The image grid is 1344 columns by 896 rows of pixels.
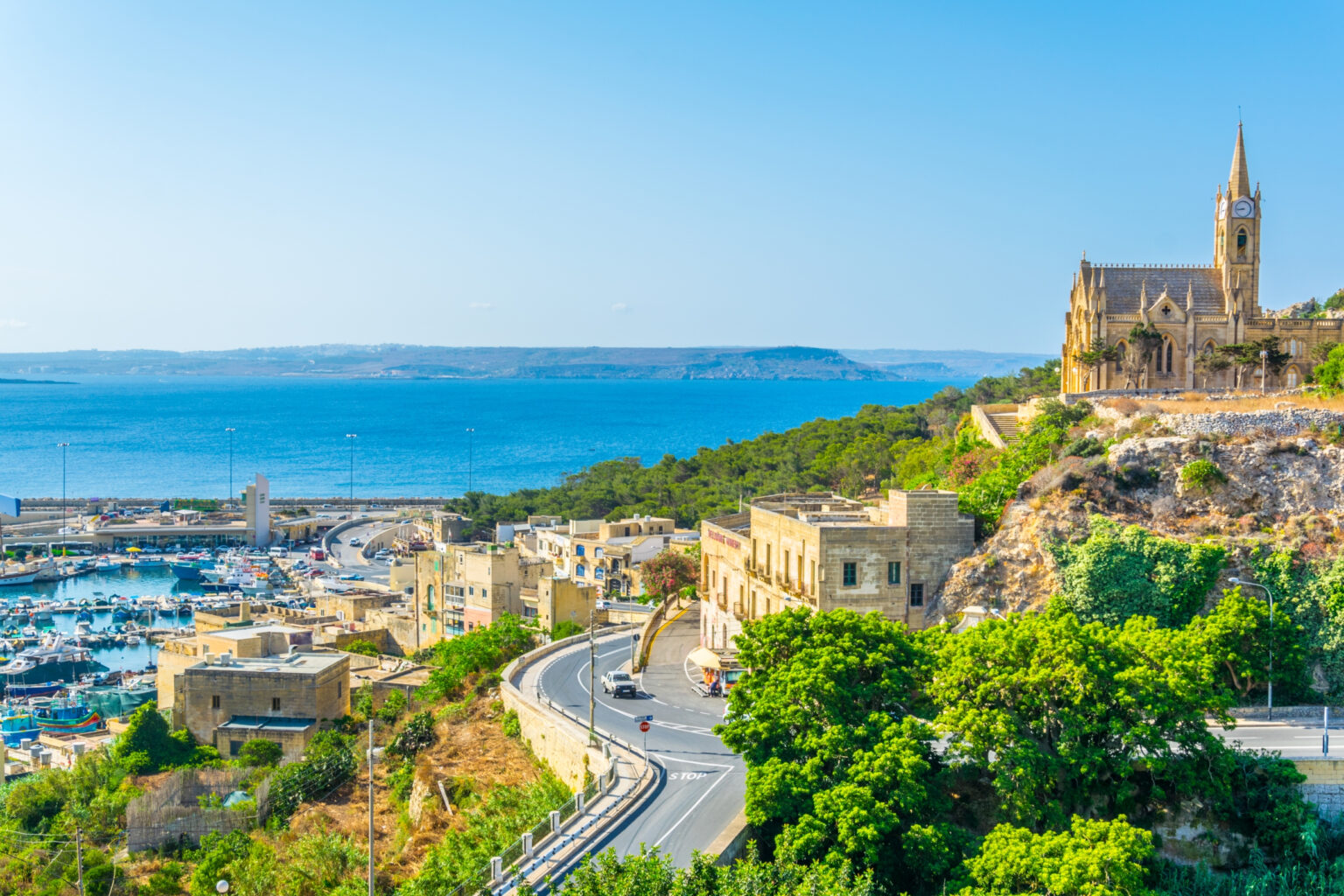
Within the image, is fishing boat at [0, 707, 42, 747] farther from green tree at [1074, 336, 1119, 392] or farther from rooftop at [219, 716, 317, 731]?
green tree at [1074, 336, 1119, 392]

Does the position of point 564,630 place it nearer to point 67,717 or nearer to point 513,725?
point 513,725

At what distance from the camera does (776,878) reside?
24.3 meters

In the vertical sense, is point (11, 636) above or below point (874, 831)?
below

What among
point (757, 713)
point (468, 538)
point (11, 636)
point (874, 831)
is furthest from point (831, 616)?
point (468, 538)

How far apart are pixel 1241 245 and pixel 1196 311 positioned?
3780 mm

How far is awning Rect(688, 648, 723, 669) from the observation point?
40.2 meters

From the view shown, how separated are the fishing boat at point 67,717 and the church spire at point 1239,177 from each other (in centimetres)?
5529

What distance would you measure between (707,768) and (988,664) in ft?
23.4

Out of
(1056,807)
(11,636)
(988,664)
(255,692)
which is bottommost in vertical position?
(11,636)

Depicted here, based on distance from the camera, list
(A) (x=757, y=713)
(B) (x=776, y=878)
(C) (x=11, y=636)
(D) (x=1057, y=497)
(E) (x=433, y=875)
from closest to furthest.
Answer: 1. (B) (x=776, y=878)
2. (E) (x=433, y=875)
3. (A) (x=757, y=713)
4. (D) (x=1057, y=497)
5. (C) (x=11, y=636)

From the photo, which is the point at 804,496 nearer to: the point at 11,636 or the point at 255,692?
the point at 255,692

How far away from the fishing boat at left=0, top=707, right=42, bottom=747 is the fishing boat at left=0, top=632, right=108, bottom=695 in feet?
24.4

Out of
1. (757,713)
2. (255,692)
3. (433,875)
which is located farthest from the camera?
(255,692)

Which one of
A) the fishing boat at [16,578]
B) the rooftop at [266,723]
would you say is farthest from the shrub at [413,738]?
the fishing boat at [16,578]
